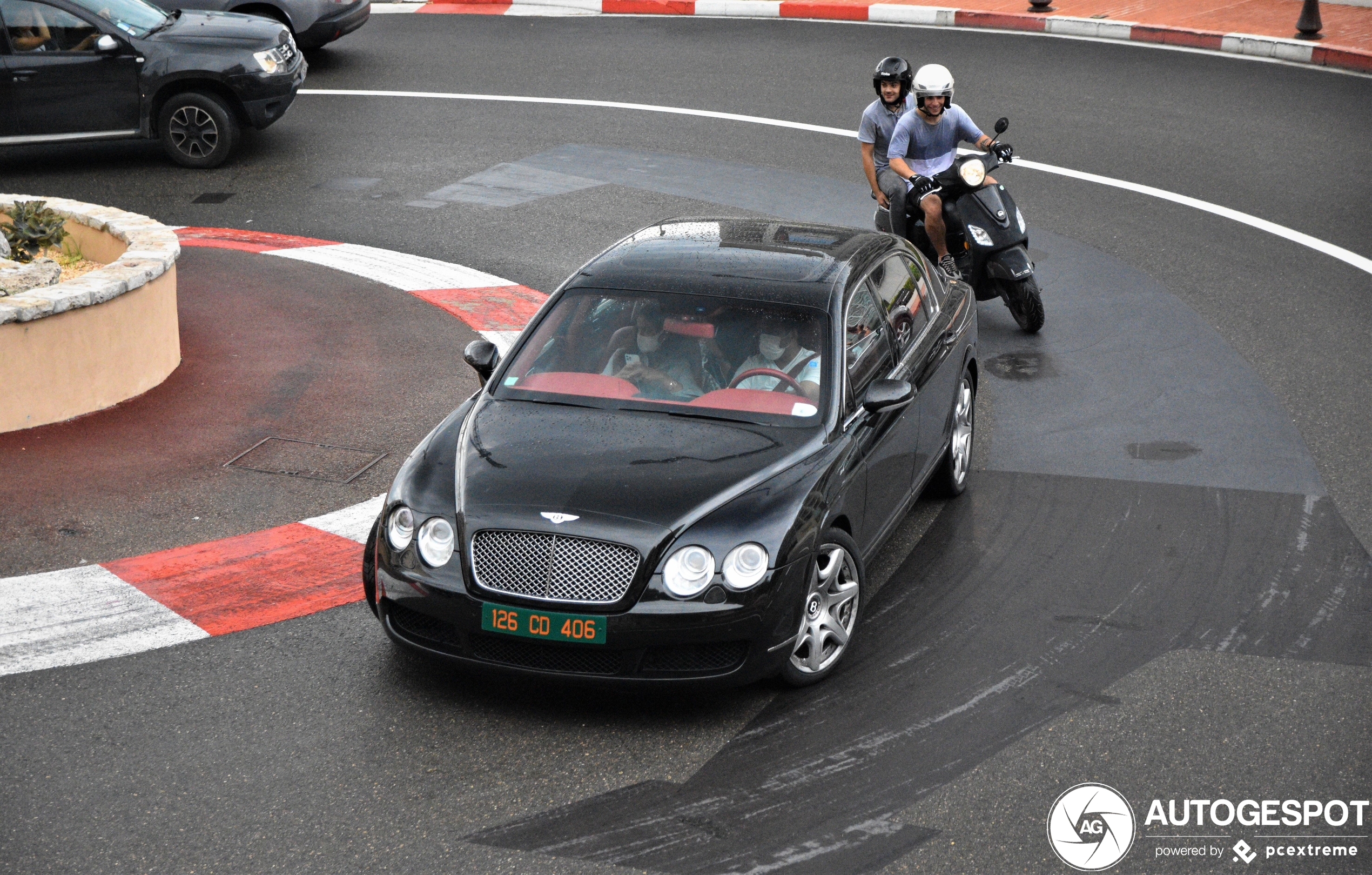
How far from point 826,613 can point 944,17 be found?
1723 centimetres

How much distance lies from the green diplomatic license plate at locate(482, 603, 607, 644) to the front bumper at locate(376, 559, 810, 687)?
0.03 metres

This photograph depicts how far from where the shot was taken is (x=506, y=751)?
542cm

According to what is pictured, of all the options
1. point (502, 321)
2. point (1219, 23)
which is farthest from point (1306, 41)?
point (502, 321)

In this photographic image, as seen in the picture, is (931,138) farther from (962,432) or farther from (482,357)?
(482,357)

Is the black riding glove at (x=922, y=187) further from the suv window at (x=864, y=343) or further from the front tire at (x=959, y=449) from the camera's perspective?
the suv window at (x=864, y=343)

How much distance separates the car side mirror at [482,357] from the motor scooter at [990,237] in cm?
463

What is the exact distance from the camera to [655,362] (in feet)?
21.3

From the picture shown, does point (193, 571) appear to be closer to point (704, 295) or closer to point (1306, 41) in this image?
point (704, 295)

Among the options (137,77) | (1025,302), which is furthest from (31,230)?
(1025,302)

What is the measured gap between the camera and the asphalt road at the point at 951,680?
4.95 meters

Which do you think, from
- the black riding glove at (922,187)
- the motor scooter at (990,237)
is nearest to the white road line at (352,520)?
the motor scooter at (990,237)

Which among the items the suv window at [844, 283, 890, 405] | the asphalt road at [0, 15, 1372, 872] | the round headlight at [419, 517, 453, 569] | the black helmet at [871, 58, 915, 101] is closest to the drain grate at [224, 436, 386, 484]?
the asphalt road at [0, 15, 1372, 872]

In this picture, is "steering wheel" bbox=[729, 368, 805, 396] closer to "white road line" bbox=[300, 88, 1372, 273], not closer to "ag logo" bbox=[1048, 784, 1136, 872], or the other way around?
"ag logo" bbox=[1048, 784, 1136, 872]

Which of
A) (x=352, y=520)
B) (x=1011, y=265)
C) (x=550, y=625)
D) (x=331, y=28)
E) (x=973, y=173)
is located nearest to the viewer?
(x=550, y=625)
